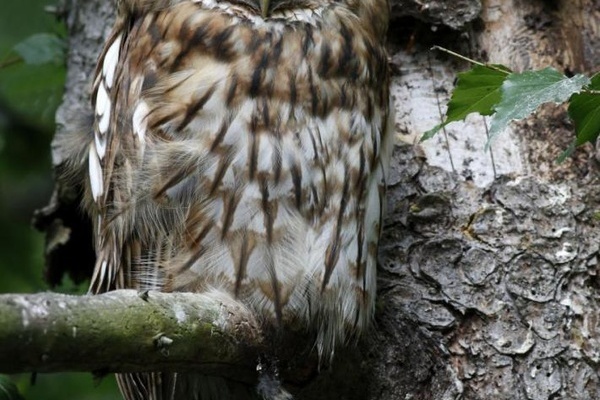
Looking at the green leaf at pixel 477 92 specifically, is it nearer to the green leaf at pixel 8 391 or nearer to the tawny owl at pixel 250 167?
the tawny owl at pixel 250 167

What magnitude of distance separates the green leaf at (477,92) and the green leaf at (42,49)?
76.2 inches

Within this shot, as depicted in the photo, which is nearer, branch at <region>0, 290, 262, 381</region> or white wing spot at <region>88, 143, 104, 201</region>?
branch at <region>0, 290, 262, 381</region>

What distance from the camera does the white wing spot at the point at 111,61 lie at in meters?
2.82

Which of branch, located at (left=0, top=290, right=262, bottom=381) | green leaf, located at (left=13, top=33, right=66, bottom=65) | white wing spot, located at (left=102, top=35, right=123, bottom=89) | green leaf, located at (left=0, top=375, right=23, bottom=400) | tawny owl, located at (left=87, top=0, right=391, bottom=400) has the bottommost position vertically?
green leaf, located at (left=0, top=375, right=23, bottom=400)

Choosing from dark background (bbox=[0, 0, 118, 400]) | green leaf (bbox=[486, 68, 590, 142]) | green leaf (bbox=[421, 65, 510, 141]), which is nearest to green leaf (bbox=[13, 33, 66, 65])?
dark background (bbox=[0, 0, 118, 400])

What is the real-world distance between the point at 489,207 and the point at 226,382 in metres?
0.81

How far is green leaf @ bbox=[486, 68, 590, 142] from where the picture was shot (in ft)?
6.40

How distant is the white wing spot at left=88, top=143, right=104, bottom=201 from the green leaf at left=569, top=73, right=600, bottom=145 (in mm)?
1238

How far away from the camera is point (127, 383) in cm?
272

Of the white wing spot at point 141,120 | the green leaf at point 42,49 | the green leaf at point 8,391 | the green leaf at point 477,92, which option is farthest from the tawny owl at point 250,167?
the green leaf at point 42,49

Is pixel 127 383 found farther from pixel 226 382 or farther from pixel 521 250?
pixel 521 250

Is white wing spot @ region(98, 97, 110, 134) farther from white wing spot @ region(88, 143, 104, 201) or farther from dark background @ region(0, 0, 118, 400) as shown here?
dark background @ region(0, 0, 118, 400)

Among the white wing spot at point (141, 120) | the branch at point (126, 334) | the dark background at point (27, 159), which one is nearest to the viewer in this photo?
the branch at point (126, 334)

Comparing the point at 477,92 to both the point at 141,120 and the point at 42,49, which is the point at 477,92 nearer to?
the point at 141,120
